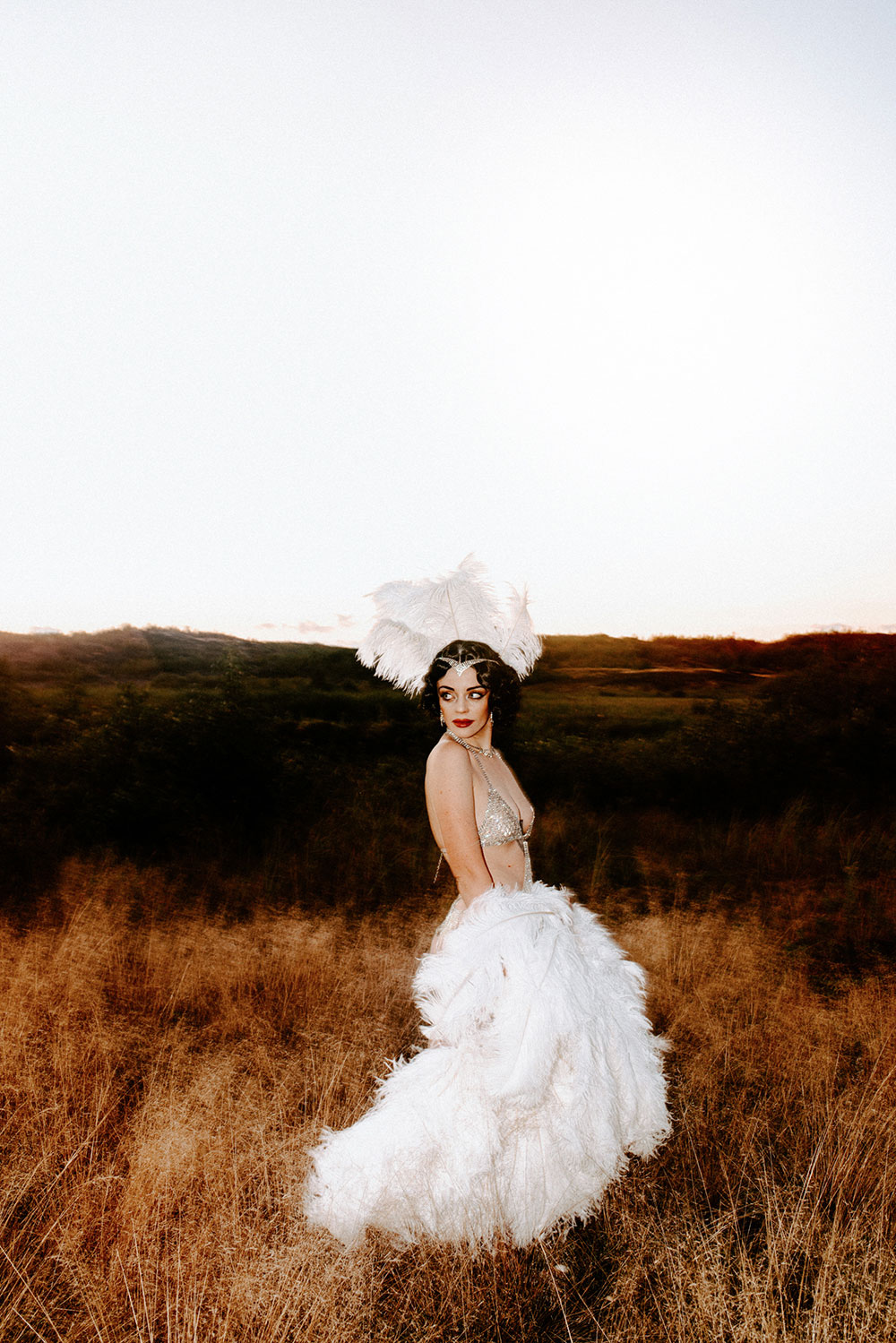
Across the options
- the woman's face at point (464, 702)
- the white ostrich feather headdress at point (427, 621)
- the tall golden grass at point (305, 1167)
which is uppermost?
the white ostrich feather headdress at point (427, 621)

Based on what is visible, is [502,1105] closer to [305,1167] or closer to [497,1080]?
[497,1080]

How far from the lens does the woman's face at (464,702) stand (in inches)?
105

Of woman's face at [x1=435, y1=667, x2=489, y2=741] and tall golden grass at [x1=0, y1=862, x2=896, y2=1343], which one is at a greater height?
woman's face at [x1=435, y1=667, x2=489, y2=741]

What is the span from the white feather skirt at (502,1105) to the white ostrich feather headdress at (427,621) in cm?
105

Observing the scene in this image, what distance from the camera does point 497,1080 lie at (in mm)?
2066

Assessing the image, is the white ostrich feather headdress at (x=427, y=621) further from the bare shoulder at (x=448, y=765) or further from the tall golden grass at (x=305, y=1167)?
the tall golden grass at (x=305, y=1167)

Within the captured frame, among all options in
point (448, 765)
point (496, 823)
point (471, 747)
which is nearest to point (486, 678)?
point (471, 747)

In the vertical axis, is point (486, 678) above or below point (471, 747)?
above

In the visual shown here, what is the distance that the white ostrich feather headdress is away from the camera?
9.39 feet

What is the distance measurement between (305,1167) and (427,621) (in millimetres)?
2295

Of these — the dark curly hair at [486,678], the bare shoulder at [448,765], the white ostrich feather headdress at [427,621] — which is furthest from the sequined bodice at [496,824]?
the white ostrich feather headdress at [427,621]

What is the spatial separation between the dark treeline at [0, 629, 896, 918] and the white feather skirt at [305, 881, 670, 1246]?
5.12 m

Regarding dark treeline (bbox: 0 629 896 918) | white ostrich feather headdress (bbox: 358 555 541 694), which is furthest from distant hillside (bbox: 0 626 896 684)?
white ostrich feather headdress (bbox: 358 555 541 694)

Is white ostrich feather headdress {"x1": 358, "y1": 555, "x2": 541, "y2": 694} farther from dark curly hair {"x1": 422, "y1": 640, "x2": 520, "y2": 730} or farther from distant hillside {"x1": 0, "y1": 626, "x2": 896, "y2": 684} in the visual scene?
distant hillside {"x1": 0, "y1": 626, "x2": 896, "y2": 684}
